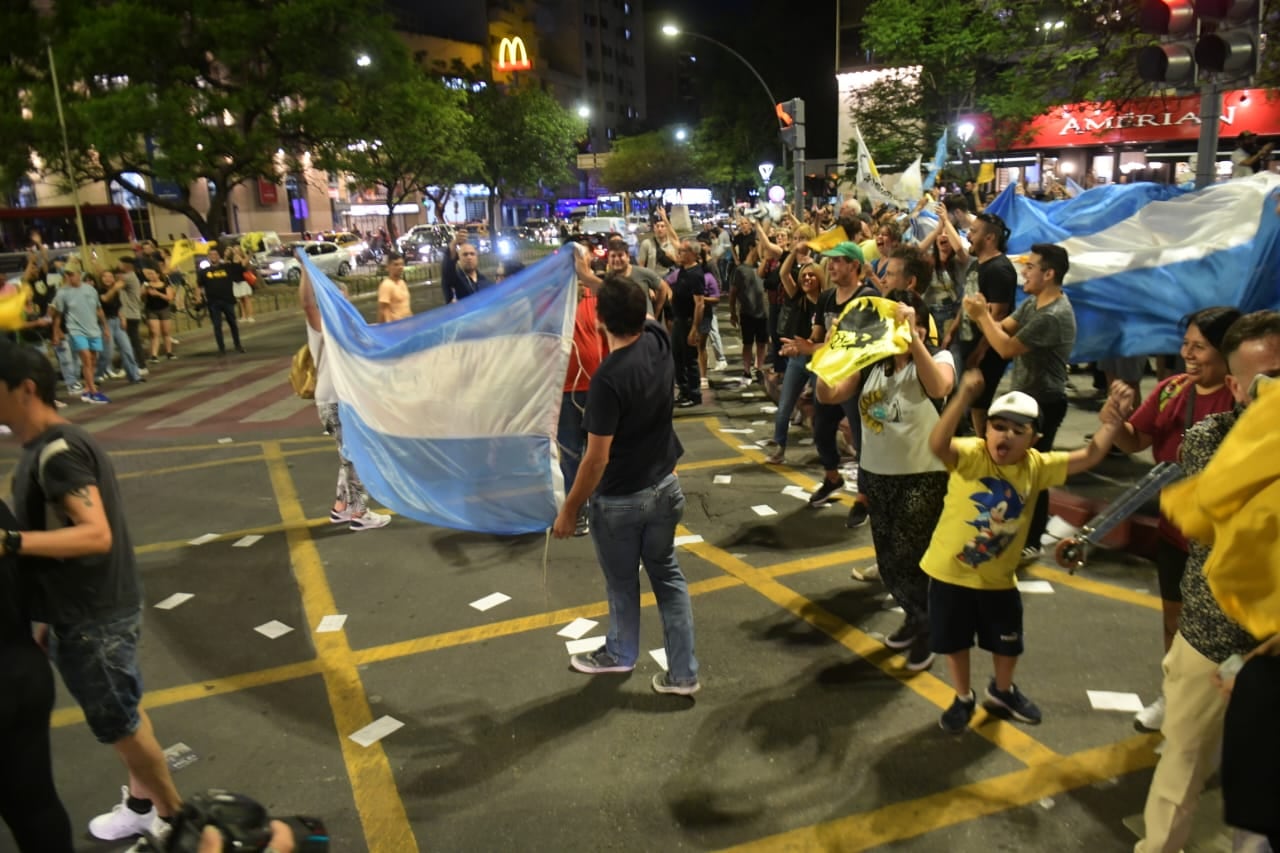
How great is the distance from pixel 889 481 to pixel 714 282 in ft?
21.4

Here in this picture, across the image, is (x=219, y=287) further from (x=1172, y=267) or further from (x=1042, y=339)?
(x=1172, y=267)

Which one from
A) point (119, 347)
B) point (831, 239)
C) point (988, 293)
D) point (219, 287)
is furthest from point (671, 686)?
point (219, 287)

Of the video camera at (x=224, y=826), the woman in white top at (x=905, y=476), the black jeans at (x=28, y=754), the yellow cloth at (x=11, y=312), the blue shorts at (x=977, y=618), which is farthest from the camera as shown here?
the woman in white top at (x=905, y=476)

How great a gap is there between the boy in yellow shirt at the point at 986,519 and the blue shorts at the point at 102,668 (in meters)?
3.07

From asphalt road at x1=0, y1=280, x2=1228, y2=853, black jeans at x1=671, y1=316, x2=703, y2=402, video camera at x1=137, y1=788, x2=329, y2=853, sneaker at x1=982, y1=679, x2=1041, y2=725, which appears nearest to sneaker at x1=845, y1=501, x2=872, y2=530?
asphalt road at x1=0, y1=280, x2=1228, y2=853

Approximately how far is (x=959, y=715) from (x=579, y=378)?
11.0ft

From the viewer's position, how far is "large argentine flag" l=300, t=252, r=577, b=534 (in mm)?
4961

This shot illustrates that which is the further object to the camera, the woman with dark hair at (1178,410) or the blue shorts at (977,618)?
the blue shorts at (977,618)

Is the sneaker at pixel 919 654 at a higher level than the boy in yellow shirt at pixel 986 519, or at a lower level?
lower

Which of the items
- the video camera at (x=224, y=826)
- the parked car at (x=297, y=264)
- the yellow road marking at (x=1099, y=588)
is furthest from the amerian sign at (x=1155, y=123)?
the video camera at (x=224, y=826)

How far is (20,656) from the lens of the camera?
104 inches

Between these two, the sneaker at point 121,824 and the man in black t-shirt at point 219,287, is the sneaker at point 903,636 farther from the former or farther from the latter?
the man in black t-shirt at point 219,287

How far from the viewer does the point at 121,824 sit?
136 inches

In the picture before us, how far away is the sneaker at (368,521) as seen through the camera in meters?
6.86
